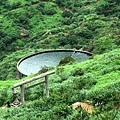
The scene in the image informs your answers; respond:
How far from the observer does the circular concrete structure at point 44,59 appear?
43.0 metres

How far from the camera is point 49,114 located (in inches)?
574

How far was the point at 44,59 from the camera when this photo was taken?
4731 cm

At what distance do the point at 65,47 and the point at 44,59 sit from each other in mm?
11232

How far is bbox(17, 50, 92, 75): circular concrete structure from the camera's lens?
42987mm

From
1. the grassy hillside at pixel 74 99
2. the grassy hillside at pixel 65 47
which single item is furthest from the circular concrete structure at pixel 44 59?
the grassy hillside at pixel 74 99

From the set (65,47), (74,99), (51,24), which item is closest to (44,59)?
(65,47)

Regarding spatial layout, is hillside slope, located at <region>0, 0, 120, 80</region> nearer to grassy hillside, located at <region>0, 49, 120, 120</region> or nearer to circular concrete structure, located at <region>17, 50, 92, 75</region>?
circular concrete structure, located at <region>17, 50, 92, 75</region>

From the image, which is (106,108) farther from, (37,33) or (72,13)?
(72,13)

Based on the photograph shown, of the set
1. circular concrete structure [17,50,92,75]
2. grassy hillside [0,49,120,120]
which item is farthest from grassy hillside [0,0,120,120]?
circular concrete structure [17,50,92,75]

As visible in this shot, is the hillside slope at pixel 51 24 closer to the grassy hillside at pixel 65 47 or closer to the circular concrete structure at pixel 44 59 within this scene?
the grassy hillside at pixel 65 47

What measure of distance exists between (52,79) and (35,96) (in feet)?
9.23

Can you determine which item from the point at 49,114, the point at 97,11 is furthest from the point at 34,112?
the point at 97,11

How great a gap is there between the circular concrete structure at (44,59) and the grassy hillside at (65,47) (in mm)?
1722

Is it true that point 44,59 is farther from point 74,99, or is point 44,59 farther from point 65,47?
point 74,99
